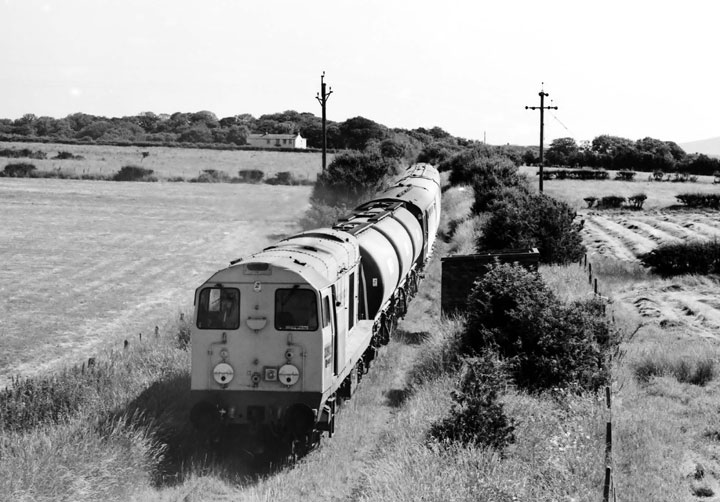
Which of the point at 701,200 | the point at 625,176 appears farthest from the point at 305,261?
the point at 625,176

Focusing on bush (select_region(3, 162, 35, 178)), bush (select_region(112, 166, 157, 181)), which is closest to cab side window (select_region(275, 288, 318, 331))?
bush (select_region(112, 166, 157, 181))

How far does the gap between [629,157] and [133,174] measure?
64.2 meters

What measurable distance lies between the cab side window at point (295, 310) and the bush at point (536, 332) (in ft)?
12.9

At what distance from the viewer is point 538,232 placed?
1088 inches

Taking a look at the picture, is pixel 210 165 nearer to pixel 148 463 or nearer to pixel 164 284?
pixel 164 284

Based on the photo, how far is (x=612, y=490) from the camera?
8844 millimetres

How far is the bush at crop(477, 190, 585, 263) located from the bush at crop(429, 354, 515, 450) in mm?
15360

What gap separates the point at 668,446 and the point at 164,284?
23759 millimetres

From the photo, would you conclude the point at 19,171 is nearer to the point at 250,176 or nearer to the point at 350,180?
the point at 250,176

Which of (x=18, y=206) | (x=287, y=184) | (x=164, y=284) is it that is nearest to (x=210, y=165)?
(x=287, y=184)

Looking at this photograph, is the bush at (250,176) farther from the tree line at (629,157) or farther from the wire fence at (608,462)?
the wire fence at (608,462)

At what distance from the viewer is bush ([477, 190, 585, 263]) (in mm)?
27188

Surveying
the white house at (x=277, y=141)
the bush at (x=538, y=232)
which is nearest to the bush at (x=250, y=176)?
the bush at (x=538, y=232)

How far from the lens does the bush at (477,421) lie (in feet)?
35.6
